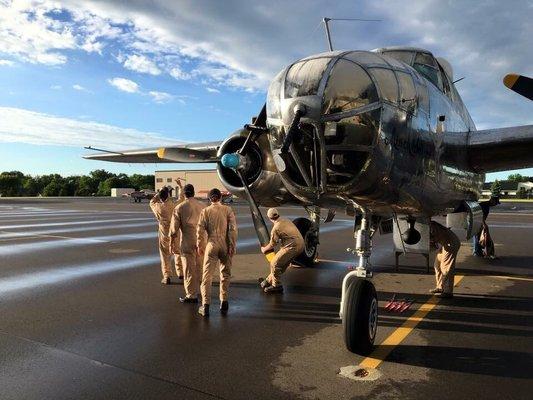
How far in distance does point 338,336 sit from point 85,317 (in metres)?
3.55

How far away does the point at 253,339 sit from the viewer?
5.48 metres

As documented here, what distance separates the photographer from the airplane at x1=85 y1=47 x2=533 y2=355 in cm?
444

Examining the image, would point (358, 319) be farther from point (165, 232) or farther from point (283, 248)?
point (165, 232)

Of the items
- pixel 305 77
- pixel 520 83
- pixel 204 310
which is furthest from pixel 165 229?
pixel 520 83

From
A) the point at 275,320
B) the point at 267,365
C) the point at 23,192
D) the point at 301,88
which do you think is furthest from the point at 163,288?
the point at 23,192

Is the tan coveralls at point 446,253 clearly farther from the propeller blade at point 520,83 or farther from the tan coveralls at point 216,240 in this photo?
the tan coveralls at point 216,240

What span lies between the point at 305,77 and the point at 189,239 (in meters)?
3.82

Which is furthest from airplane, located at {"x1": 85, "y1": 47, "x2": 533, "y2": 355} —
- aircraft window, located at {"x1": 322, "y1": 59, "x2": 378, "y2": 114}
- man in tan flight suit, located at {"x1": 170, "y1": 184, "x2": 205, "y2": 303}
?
man in tan flight suit, located at {"x1": 170, "y1": 184, "x2": 205, "y2": 303}

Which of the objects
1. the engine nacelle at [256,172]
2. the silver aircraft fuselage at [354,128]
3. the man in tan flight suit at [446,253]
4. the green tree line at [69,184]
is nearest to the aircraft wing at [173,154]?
the engine nacelle at [256,172]

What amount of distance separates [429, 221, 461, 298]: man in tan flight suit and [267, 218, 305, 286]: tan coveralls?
2370 mm

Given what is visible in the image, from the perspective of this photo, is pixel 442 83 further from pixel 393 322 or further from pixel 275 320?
pixel 275 320

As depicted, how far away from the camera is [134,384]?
4121 mm

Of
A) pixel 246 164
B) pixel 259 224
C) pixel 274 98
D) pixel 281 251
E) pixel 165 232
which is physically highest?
pixel 274 98

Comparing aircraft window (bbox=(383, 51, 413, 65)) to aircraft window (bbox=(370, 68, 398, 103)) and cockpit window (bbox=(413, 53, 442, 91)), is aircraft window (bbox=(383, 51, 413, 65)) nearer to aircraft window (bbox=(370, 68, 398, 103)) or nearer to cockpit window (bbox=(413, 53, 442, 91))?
cockpit window (bbox=(413, 53, 442, 91))
